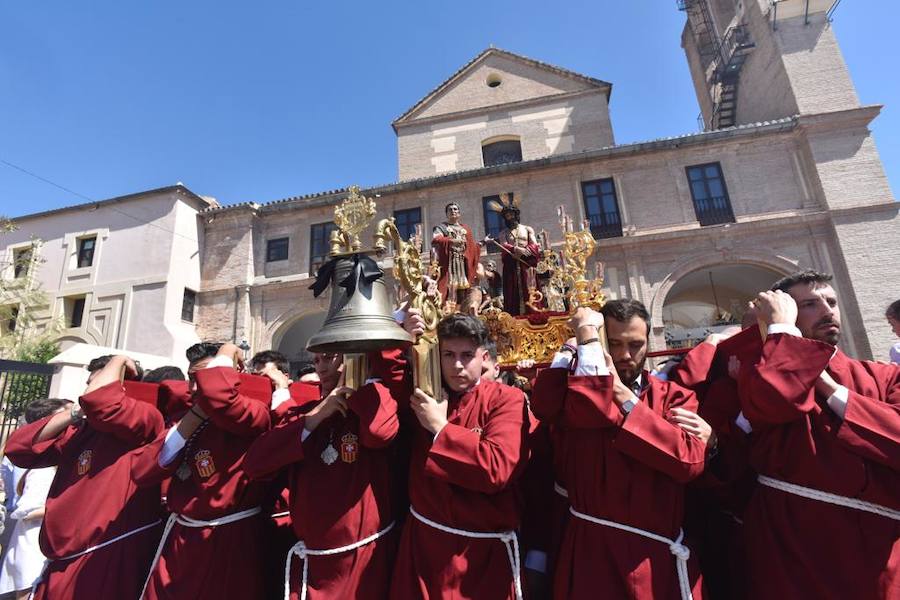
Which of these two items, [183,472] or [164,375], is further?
[164,375]

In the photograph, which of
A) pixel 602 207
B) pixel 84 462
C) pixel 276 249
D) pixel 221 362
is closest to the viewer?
pixel 221 362

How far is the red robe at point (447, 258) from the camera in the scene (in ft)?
19.0

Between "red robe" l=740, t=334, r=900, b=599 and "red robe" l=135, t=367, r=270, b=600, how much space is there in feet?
8.70

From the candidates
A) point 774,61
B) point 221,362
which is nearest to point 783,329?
point 221,362

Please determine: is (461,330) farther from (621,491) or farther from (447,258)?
(447,258)

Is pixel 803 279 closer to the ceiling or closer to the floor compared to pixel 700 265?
closer to the floor

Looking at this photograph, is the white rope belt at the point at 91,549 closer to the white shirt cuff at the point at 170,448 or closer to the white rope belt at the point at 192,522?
the white rope belt at the point at 192,522

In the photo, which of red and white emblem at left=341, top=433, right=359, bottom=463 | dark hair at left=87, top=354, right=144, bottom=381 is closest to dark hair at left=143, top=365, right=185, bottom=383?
dark hair at left=87, top=354, right=144, bottom=381

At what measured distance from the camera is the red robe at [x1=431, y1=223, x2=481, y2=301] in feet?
19.0

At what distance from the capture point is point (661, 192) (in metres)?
16.5

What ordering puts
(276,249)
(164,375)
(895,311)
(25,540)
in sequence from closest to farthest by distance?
(164,375) → (895,311) → (25,540) → (276,249)

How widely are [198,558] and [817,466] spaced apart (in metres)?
3.19

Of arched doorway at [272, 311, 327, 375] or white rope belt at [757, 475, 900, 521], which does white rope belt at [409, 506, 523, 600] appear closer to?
white rope belt at [757, 475, 900, 521]

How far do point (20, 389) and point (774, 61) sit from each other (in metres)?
25.7
